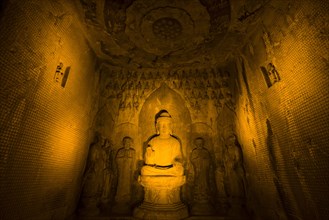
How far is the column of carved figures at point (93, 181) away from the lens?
5.16m

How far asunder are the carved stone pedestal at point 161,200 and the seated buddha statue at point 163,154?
174mm

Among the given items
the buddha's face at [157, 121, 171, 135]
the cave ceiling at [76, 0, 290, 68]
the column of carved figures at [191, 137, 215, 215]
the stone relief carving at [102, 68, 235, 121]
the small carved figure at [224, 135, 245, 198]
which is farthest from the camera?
the stone relief carving at [102, 68, 235, 121]

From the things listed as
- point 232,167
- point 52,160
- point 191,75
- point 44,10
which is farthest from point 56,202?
point 191,75

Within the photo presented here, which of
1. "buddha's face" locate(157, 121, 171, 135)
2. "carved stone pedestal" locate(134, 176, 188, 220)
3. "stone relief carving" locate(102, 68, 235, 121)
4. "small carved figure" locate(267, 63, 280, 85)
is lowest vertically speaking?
"carved stone pedestal" locate(134, 176, 188, 220)

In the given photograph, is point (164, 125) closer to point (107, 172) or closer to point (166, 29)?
point (107, 172)

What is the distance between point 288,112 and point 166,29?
12.7 feet

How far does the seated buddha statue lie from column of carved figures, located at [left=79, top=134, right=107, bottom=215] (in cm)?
160

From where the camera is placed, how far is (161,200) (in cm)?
477

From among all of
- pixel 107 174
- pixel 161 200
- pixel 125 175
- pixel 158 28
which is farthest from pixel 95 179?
pixel 158 28

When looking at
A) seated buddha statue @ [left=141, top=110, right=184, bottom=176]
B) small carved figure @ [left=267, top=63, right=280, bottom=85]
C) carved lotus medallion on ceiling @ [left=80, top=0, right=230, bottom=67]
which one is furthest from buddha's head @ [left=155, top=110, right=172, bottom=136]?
small carved figure @ [left=267, top=63, right=280, bottom=85]

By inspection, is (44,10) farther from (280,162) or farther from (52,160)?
(280,162)

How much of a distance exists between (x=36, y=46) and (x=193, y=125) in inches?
198

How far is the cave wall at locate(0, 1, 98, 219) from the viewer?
9.78ft

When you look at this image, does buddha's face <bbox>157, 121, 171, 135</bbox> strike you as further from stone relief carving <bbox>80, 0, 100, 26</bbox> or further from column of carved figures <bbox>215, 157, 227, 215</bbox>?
stone relief carving <bbox>80, 0, 100, 26</bbox>
